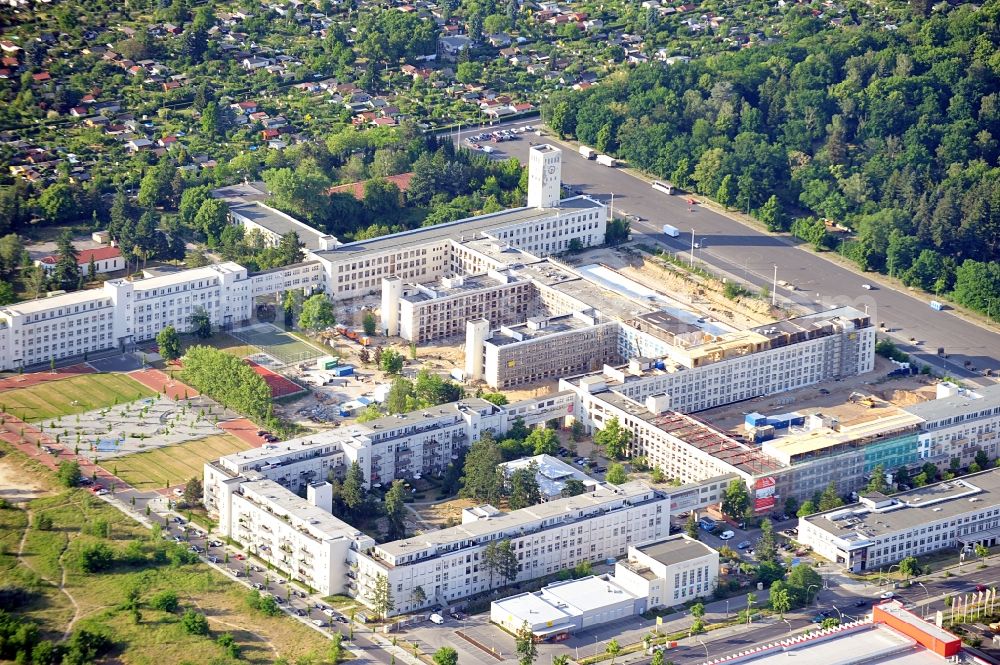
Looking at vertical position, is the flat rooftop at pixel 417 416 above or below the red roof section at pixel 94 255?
below

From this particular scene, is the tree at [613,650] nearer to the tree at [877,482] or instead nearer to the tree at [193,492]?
the tree at [877,482]

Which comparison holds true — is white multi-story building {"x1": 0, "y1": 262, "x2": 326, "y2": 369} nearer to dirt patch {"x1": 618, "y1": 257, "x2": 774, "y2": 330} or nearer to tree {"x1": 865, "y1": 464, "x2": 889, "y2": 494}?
dirt patch {"x1": 618, "y1": 257, "x2": 774, "y2": 330}

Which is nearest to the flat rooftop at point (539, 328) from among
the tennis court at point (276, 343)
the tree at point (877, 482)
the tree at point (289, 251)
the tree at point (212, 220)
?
the tennis court at point (276, 343)

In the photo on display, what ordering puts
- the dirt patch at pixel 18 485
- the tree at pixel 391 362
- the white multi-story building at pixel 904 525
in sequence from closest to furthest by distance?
the white multi-story building at pixel 904 525, the dirt patch at pixel 18 485, the tree at pixel 391 362

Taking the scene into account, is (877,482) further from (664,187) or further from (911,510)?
(664,187)

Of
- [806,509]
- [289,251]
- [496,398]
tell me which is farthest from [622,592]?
[289,251]

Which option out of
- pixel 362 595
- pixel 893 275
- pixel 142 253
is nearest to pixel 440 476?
pixel 362 595

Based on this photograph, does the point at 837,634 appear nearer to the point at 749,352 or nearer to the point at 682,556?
the point at 682,556
